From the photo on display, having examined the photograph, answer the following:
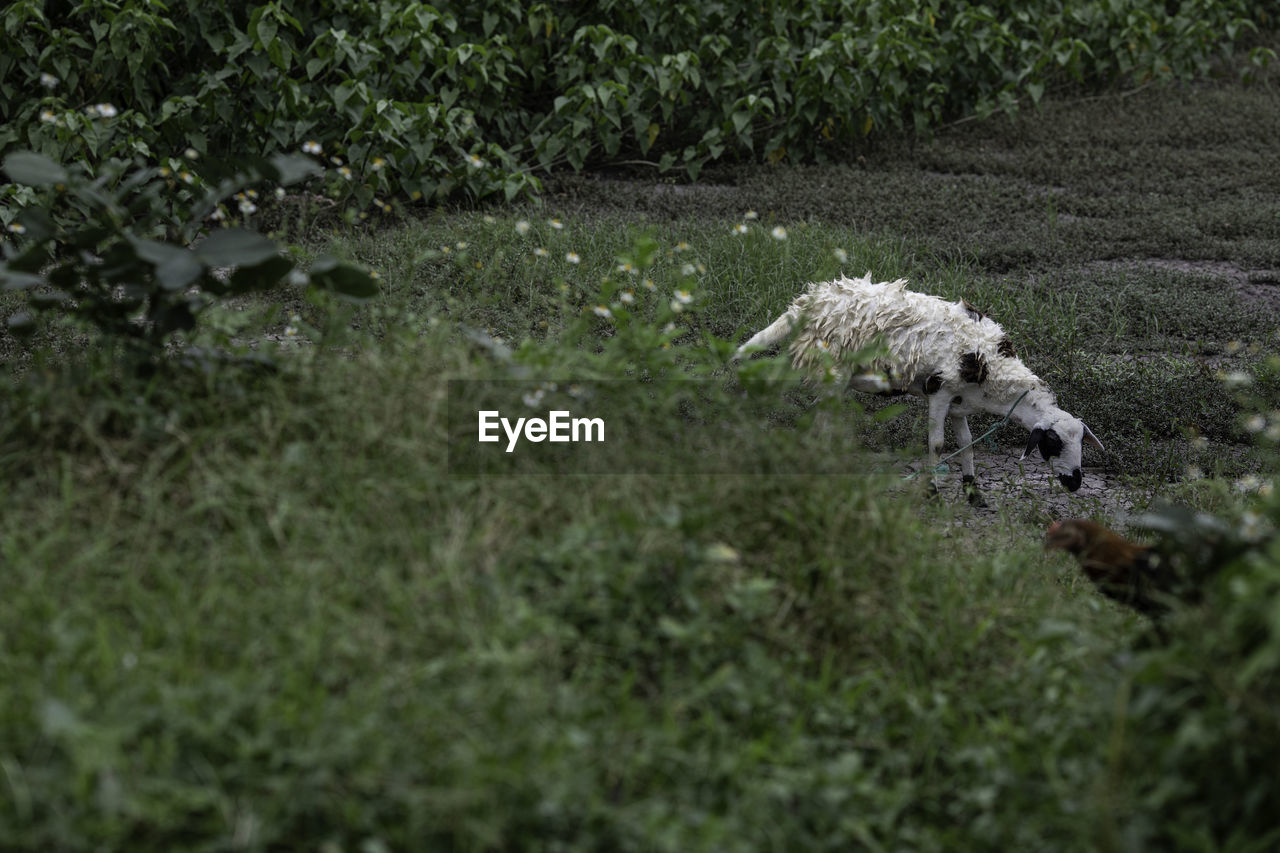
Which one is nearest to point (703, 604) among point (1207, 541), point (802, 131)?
point (1207, 541)

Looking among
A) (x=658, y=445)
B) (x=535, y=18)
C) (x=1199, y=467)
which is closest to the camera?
(x=658, y=445)

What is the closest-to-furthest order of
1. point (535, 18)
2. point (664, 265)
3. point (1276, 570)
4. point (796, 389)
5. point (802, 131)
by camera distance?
1. point (1276, 570)
2. point (796, 389)
3. point (664, 265)
4. point (535, 18)
5. point (802, 131)

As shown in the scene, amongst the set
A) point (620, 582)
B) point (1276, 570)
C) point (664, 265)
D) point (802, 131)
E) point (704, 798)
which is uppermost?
point (802, 131)

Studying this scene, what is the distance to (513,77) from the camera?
830 cm

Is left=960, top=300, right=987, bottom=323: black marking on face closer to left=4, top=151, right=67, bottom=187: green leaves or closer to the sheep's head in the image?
the sheep's head

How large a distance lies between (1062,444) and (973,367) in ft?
1.57

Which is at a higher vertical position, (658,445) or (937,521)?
(658,445)

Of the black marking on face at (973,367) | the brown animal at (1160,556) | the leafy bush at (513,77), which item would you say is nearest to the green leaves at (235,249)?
the brown animal at (1160,556)

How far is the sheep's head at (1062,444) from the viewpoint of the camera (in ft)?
15.2

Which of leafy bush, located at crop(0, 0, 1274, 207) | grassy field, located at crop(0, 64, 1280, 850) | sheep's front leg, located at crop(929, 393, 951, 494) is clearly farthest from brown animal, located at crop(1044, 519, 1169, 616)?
leafy bush, located at crop(0, 0, 1274, 207)

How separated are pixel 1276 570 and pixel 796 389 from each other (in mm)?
3489

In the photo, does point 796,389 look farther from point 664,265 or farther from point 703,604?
point 703,604

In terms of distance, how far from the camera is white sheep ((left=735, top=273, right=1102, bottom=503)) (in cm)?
461

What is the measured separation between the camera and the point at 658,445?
3107 millimetres
